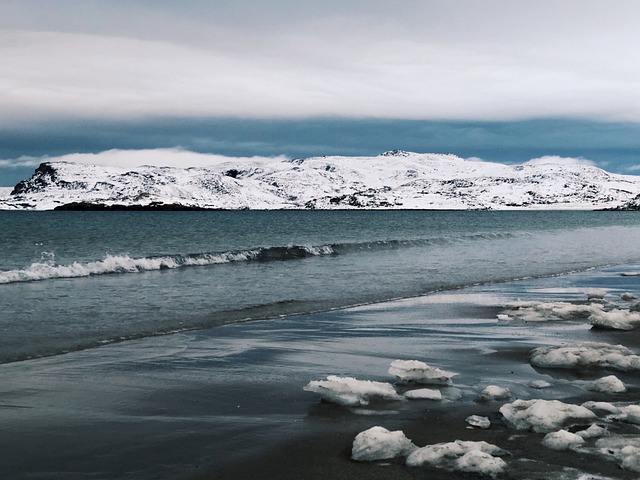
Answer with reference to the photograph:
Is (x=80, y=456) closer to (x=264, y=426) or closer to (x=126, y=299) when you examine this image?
(x=264, y=426)

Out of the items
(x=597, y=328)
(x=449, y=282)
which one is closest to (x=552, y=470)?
(x=597, y=328)

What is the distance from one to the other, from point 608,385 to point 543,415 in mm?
2241

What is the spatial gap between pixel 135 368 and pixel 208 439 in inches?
165

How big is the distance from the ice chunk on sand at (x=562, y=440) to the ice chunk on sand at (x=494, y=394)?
190 centimetres

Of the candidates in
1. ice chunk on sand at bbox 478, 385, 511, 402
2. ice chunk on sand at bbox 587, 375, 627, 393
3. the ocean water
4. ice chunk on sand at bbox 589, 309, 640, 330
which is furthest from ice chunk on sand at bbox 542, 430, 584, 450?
the ocean water

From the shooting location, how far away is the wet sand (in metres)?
7.00

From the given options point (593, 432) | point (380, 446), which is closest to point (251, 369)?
point (380, 446)

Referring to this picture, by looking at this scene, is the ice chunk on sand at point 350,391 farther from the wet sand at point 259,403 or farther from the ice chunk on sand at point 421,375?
the ice chunk on sand at point 421,375

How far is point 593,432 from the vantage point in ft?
25.3

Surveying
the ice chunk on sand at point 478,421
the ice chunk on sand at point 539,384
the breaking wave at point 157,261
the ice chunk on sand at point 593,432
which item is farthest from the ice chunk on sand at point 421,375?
the breaking wave at point 157,261

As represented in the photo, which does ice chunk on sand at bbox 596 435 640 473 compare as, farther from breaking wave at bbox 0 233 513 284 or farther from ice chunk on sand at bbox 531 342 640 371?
breaking wave at bbox 0 233 513 284

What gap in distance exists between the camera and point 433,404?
9219 millimetres

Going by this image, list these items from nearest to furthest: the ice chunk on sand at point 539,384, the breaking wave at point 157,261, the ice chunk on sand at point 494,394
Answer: the ice chunk on sand at point 494,394, the ice chunk on sand at point 539,384, the breaking wave at point 157,261

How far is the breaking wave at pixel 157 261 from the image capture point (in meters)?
29.2
